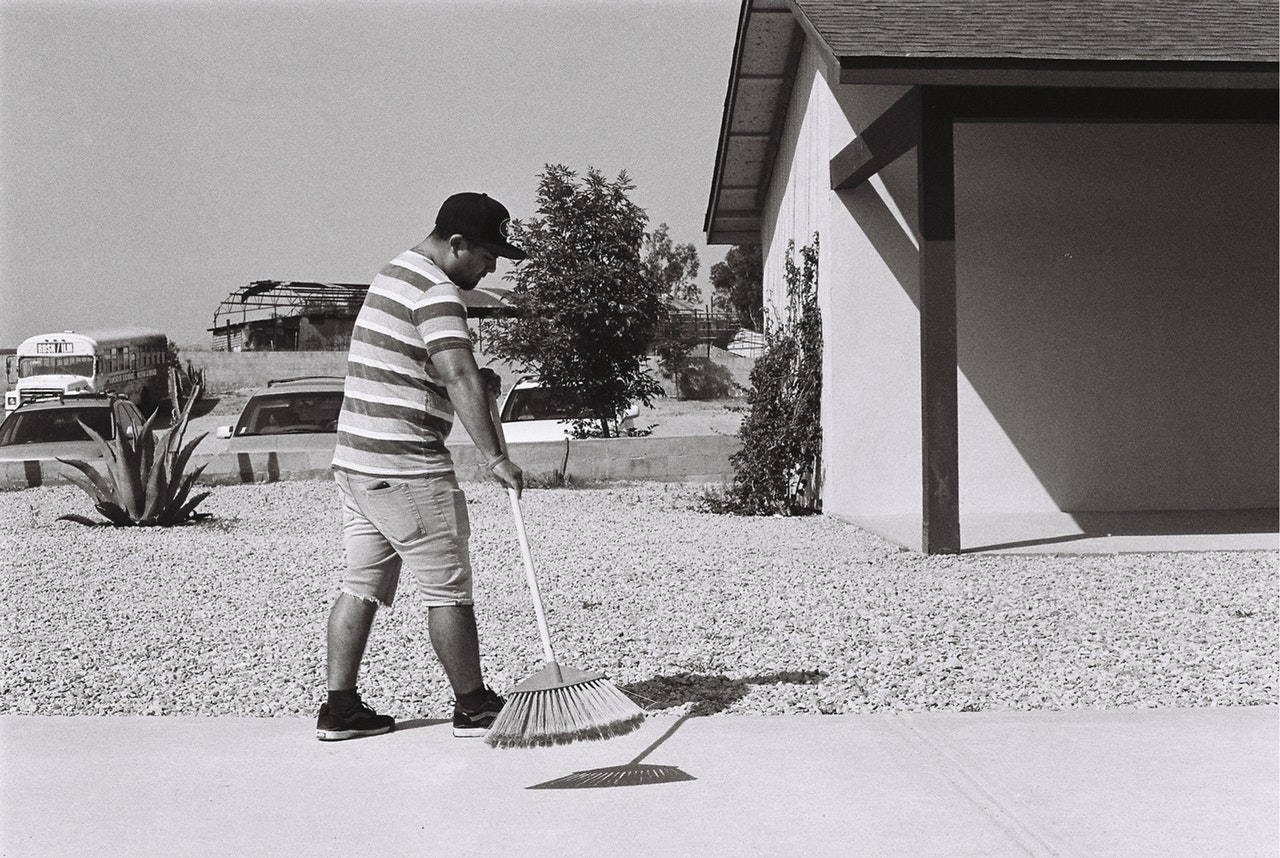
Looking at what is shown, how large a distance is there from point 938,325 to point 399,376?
16.7 feet

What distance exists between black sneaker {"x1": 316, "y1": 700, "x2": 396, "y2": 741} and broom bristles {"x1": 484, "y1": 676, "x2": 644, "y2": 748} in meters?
0.62

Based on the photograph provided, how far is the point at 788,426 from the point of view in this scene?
12.1 metres

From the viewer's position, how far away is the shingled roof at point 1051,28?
28.2 feet

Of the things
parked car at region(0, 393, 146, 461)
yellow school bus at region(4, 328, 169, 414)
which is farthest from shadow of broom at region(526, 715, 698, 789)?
yellow school bus at region(4, 328, 169, 414)

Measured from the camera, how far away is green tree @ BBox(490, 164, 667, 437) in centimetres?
1714

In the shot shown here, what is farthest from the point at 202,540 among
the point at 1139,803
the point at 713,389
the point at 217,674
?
the point at 713,389

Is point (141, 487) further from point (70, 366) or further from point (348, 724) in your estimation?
point (70, 366)

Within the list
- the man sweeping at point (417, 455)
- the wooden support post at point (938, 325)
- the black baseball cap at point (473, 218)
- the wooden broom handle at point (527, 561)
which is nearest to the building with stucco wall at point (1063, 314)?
the wooden support post at point (938, 325)

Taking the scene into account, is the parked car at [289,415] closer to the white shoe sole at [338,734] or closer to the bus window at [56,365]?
the white shoe sole at [338,734]

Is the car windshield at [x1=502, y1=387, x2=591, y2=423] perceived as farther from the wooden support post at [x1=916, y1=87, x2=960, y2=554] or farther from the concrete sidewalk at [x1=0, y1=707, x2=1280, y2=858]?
the concrete sidewalk at [x1=0, y1=707, x2=1280, y2=858]

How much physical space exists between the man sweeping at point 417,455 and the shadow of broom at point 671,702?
1.83ft

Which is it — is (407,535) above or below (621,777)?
above

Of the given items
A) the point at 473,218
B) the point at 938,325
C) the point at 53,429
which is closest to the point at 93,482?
the point at 53,429

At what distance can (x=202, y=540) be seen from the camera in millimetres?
9828
